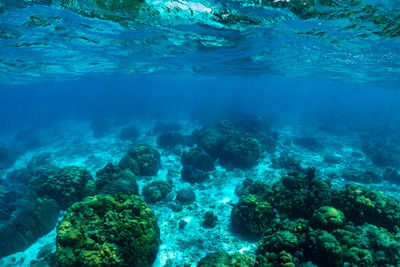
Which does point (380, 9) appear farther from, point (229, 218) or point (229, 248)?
point (229, 248)

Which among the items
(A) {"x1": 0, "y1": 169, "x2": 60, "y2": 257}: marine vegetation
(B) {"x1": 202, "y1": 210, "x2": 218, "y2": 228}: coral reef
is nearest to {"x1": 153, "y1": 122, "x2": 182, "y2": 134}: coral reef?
(A) {"x1": 0, "y1": 169, "x2": 60, "y2": 257}: marine vegetation

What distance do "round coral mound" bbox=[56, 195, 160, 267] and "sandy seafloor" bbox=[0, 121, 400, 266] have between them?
1.70 m

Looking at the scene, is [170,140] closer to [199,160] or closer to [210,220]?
[199,160]

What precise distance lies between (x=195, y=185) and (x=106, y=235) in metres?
8.08

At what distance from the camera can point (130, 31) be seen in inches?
593

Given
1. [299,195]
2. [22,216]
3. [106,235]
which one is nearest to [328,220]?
[299,195]

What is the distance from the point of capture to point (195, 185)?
13.5 metres

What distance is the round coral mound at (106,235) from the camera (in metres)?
5.46

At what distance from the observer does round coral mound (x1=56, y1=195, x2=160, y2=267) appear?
546cm

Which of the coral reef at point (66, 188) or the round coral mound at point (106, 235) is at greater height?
the round coral mound at point (106, 235)

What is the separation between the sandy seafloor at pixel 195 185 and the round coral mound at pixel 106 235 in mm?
1703

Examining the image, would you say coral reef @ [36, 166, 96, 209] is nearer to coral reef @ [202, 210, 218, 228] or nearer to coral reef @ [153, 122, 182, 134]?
coral reef @ [202, 210, 218, 228]

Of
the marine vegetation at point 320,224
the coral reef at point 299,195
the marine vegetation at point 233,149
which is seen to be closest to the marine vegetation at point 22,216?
the marine vegetation at point 320,224

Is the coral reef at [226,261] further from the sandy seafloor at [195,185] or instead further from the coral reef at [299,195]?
the coral reef at [299,195]
